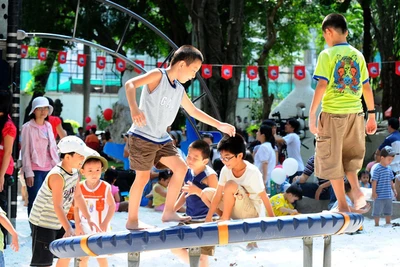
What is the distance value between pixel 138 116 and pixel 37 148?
13.2ft

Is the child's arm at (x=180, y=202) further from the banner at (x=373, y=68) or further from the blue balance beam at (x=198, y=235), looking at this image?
the banner at (x=373, y=68)

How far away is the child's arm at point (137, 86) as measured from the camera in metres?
5.66

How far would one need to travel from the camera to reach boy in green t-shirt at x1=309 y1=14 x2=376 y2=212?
6113mm

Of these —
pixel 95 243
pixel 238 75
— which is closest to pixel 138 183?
pixel 95 243

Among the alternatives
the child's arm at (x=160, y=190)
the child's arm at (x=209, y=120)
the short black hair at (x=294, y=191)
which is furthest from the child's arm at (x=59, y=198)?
the child's arm at (x=160, y=190)

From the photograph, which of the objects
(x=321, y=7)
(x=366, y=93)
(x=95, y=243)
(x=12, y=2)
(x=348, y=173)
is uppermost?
(x=321, y=7)

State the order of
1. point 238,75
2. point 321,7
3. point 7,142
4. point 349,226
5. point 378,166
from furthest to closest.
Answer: point 321,7, point 238,75, point 378,166, point 7,142, point 349,226

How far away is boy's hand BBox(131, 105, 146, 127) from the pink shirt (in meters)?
3.96

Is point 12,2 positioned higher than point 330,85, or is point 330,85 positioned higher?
point 12,2

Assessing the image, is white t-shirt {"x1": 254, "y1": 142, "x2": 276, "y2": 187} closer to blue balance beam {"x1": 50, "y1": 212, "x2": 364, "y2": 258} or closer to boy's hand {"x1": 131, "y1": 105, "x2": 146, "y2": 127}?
blue balance beam {"x1": 50, "y1": 212, "x2": 364, "y2": 258}

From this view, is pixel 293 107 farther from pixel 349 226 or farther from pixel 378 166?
pixel 349 226

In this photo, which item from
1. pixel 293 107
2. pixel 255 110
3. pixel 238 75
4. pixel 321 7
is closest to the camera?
pixel 238 75

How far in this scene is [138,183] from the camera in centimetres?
610

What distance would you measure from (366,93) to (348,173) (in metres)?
0.63
